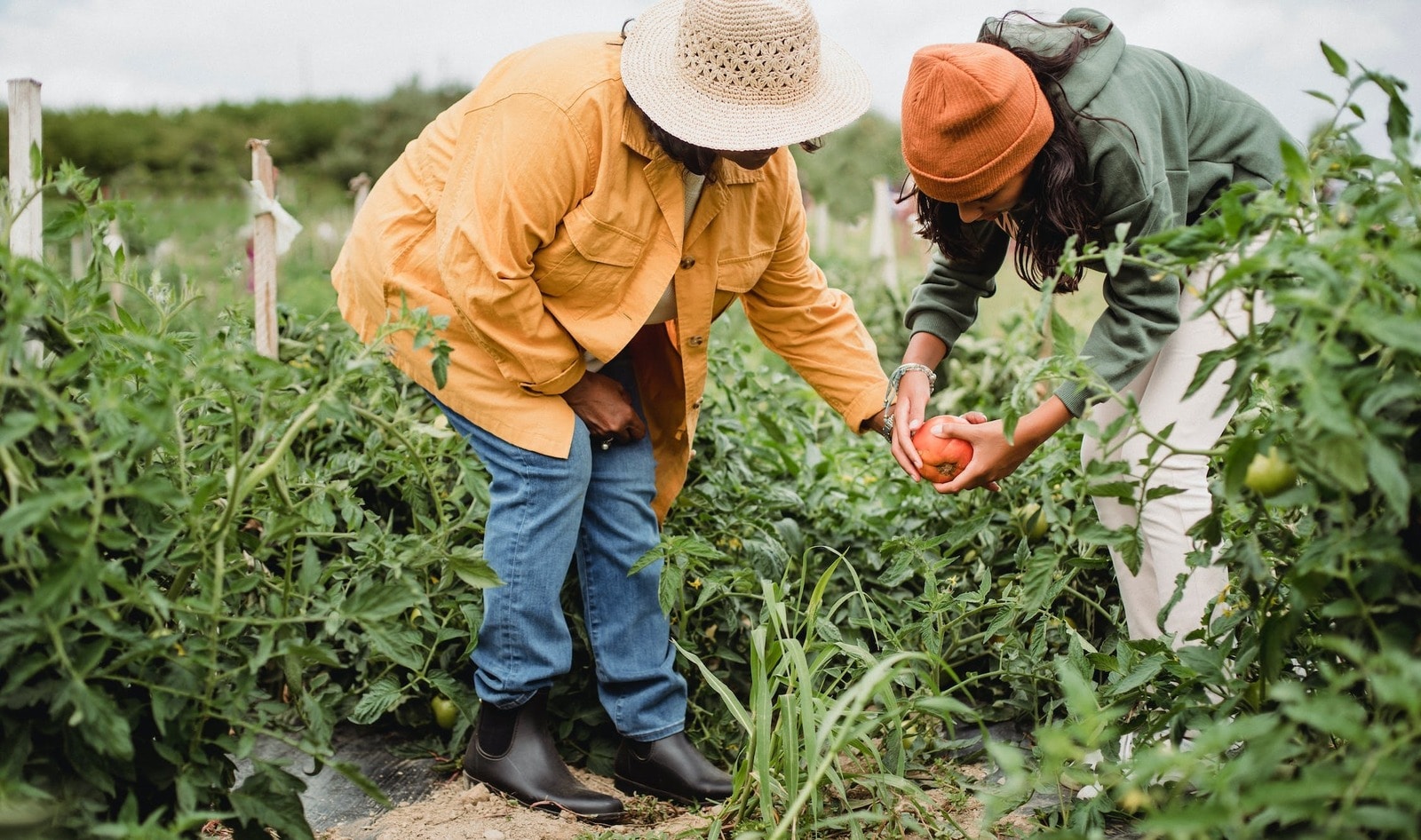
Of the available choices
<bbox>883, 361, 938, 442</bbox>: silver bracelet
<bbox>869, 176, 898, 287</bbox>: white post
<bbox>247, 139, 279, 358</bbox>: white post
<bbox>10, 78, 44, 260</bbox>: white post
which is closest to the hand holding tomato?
<bbox>883, 361, 938, 442</bbox>: silver bracelet

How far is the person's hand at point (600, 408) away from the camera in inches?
88.6

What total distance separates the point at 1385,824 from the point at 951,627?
4.79 feet

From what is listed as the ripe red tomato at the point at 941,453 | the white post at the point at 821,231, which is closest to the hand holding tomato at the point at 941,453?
the ripe red tomato at the point at 941,453

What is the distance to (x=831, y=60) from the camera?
7.25ft

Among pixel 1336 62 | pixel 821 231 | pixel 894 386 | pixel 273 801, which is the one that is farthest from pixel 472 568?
pixel 821 231

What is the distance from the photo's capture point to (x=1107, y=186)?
1.95 m

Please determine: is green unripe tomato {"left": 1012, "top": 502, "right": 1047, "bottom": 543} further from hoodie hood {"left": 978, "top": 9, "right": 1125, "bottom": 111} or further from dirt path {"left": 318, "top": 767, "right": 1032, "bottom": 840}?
hoodie hood {"left": 978, "top": 9, "right": 1125, "bottom": 111}

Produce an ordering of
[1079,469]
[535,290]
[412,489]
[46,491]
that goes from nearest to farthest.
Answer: [46,491], [535,290], [412,489], [1079,469]

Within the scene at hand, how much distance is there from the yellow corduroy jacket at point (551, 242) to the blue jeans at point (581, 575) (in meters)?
0.07

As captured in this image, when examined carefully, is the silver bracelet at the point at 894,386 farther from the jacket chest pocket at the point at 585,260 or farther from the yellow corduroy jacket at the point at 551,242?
the jacket chest pocket at the point at 585,260

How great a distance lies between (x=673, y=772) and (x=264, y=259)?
1.62m

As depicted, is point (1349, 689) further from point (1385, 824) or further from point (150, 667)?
point (150, 667)

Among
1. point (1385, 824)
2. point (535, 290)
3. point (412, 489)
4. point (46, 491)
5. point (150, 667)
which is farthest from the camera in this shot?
point (412, 489)

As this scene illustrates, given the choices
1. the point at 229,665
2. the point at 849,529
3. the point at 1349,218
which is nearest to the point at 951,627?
the point at 849,529
